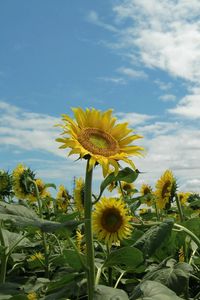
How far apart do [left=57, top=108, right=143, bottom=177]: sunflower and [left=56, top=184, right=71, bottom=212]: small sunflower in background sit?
135 inches

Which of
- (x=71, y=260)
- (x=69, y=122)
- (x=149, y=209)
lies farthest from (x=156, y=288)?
(x=149, y=209)

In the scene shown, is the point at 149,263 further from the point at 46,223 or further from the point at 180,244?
the point at 46,223

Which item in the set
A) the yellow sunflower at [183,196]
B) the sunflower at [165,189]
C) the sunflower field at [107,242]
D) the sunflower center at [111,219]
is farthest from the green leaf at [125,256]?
the yellow sunflower at [183,196]

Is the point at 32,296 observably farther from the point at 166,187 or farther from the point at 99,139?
the point at 166,187

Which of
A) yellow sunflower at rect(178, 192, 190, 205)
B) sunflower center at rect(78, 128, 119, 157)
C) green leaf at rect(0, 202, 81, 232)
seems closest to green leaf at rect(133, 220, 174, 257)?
sunflower center at rect(78, 128, 119, 157)

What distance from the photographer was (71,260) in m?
2.43

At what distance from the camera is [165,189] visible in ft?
13.2

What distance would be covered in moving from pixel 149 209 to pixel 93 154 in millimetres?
4129

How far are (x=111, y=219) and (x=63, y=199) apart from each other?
3156 mm

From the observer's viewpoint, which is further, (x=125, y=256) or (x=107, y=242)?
(x=107, y=242)

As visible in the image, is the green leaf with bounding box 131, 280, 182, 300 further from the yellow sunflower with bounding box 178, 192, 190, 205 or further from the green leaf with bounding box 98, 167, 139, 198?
the yellow sunflower with bounding box 178, 192, 190, 205

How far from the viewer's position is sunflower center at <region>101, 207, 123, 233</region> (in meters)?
2.92

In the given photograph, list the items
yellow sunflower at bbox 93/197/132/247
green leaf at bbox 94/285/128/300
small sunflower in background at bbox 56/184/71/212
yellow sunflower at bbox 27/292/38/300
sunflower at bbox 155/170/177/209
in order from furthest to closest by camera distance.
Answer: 1. small sunflower in background at bbox 56/184/71/212
2. sunflower at bbox 155/170/177/209
3. yellow sunflower at bbox 93/197/132/247
4. yellow sunflower at bbox 27/292/38/300
5. green leaf at bbox 94/285/128/300

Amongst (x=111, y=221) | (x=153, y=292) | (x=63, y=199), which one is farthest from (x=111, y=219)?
(x=63, y=199)
